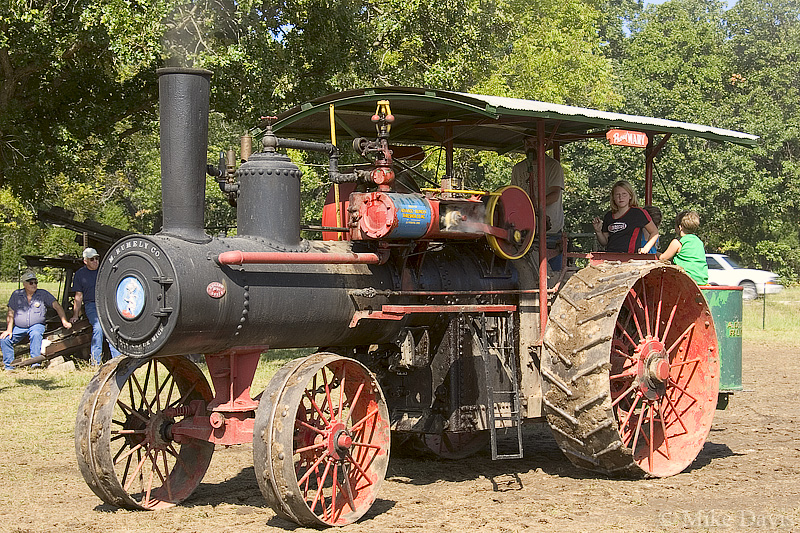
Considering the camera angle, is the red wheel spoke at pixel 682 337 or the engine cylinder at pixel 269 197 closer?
the engine cylinder at pixel 269 197

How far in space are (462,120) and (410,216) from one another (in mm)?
1755

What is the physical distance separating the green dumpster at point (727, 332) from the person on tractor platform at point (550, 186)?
1.36m

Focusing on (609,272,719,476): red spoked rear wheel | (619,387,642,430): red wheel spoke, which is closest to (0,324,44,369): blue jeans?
(609,272,719,476): red spoked rear wheel

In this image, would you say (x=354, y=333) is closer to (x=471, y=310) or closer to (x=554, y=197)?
(x=471, y=310)

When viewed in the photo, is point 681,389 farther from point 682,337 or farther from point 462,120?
point 462,120

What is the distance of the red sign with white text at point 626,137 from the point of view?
7551 millimetres

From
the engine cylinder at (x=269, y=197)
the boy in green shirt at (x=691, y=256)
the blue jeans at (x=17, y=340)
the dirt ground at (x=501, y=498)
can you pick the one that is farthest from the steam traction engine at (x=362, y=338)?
the blue jeans at (x=17, y=340)

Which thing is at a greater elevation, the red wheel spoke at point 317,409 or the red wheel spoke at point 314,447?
the red wheel spoke at point 317,409

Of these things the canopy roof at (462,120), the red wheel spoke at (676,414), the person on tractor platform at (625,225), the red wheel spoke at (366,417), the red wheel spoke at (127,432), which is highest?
the canopy roof at (462,120)

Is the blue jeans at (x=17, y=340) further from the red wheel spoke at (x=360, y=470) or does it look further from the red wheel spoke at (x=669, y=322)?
the red wheel spoke at (x=669, y=322)

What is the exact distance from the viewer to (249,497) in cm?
666

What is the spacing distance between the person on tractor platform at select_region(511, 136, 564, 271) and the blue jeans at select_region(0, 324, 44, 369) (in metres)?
8.24

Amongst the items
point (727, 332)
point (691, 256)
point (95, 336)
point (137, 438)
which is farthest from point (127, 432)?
point (95, 336)

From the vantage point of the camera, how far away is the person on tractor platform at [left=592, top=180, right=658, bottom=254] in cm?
828
